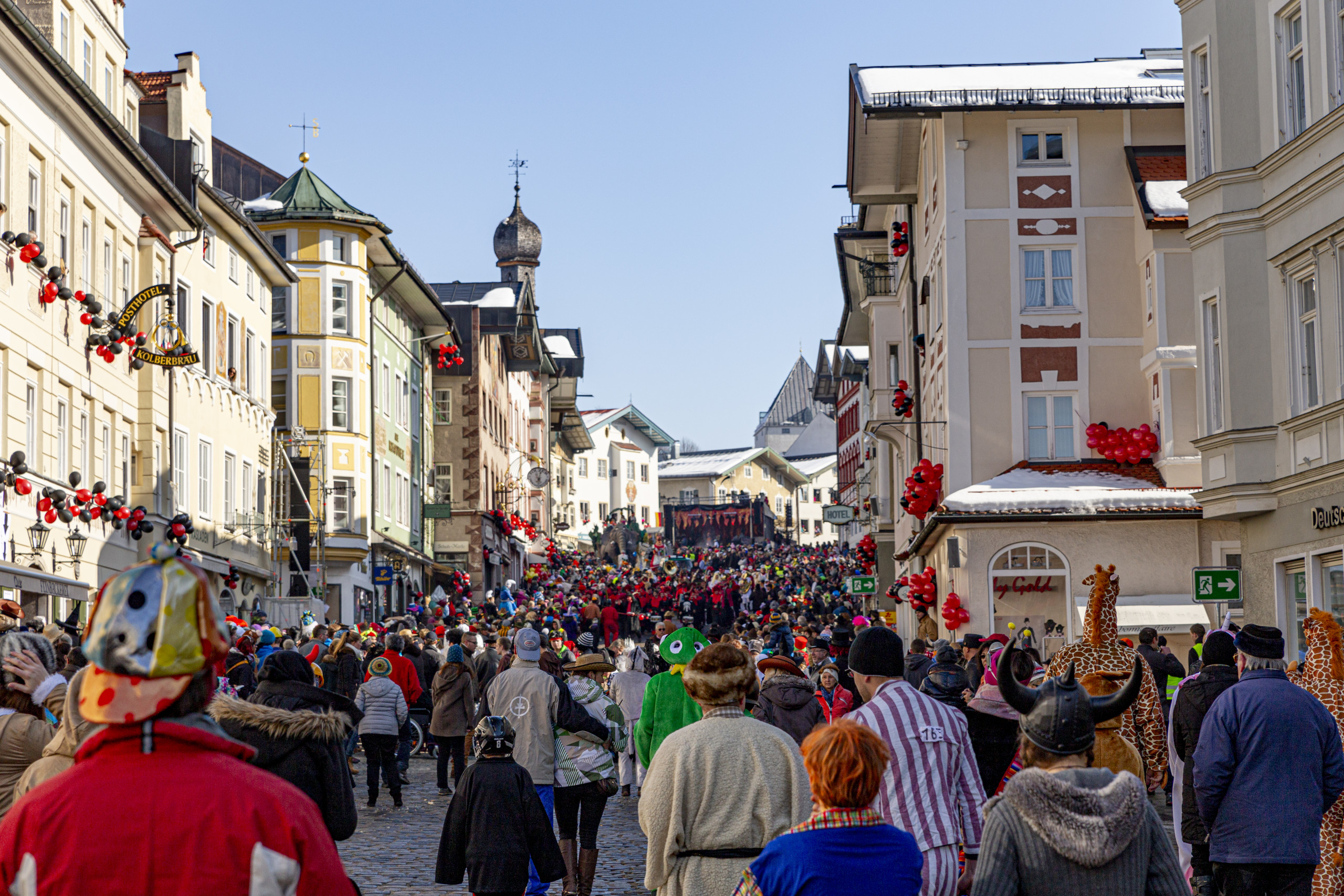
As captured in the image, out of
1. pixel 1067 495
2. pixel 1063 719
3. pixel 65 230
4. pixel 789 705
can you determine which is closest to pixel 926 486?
pixel 1067 495

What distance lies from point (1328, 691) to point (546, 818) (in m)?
4.08

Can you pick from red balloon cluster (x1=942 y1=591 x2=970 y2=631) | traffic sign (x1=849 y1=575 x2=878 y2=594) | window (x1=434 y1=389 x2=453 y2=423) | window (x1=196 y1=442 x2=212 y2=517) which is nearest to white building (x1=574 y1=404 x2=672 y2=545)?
window (x1=434 y1=389 x2=453 y2=423)

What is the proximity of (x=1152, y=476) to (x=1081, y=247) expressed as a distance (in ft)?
14.3

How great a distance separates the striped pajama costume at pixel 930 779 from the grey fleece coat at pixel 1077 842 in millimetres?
1892

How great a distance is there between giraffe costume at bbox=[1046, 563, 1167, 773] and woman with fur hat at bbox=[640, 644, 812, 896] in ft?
8.70

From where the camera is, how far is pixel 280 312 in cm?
4753

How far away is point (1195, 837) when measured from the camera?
1103cm

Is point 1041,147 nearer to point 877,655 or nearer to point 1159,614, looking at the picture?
point 1159,614

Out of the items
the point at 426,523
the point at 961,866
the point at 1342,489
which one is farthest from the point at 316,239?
the point at 961,866

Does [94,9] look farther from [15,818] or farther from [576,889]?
[15,818]

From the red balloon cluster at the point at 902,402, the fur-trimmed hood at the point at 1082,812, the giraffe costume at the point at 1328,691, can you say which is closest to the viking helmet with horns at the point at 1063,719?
the fur-trimmed hood at the point at 1082,812

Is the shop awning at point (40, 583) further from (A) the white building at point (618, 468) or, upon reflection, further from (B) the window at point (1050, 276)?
(A) the white building at point (618, 468)

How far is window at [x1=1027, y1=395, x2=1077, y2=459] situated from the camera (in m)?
32.8

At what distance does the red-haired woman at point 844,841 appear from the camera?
5145 millimetres
